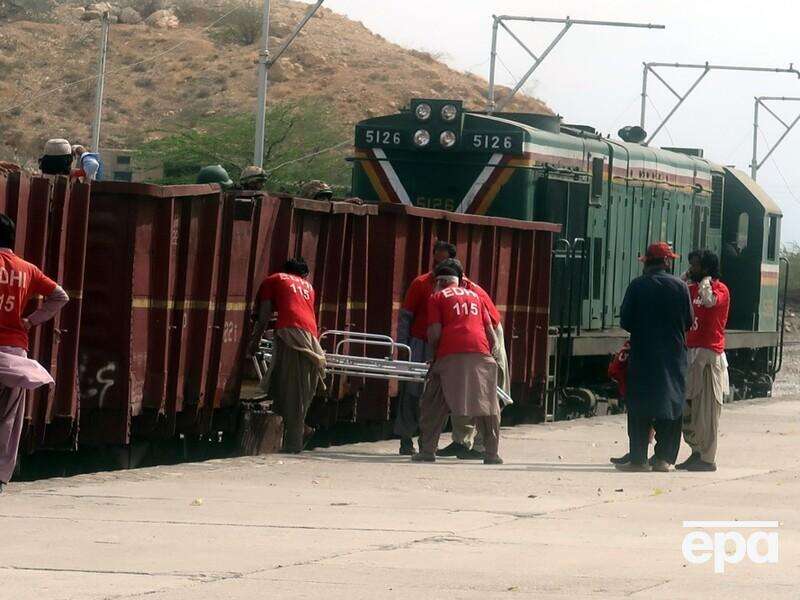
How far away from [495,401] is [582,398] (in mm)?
7000

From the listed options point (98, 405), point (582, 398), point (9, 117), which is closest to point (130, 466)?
point (98, 405)

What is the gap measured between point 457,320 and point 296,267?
1365mm

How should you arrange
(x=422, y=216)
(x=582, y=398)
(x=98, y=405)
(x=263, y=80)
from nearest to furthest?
(x=98, y=405), (x=422, y=216), (x=582, y=398), (x=263, y=80)

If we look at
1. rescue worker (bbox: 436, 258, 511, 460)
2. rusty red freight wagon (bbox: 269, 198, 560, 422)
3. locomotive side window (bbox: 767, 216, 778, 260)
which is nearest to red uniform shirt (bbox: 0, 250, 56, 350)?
rusty red freight wagon (bbox: 269, 198, 560, 422)

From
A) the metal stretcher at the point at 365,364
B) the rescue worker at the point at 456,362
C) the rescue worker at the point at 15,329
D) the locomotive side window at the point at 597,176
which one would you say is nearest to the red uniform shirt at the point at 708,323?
the metal stretcher at the point at 365,364

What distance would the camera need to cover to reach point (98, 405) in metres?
13.0

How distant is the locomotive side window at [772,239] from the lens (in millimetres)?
27734

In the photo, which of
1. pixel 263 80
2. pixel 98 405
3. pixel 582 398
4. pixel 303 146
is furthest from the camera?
pixel 303 146

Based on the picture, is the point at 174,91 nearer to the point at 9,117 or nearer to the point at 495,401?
the point at 9,117

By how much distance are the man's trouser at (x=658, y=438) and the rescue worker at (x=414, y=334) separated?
5.85 ft

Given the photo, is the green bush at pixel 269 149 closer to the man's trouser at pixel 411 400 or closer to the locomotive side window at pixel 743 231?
the locomotive side window at pixel 743 231

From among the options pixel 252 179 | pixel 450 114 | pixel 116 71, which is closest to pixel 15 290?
pixel 252 179

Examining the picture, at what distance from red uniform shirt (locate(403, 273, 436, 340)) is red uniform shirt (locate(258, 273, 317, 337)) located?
109 centimetres

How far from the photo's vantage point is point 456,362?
14.4 meters
